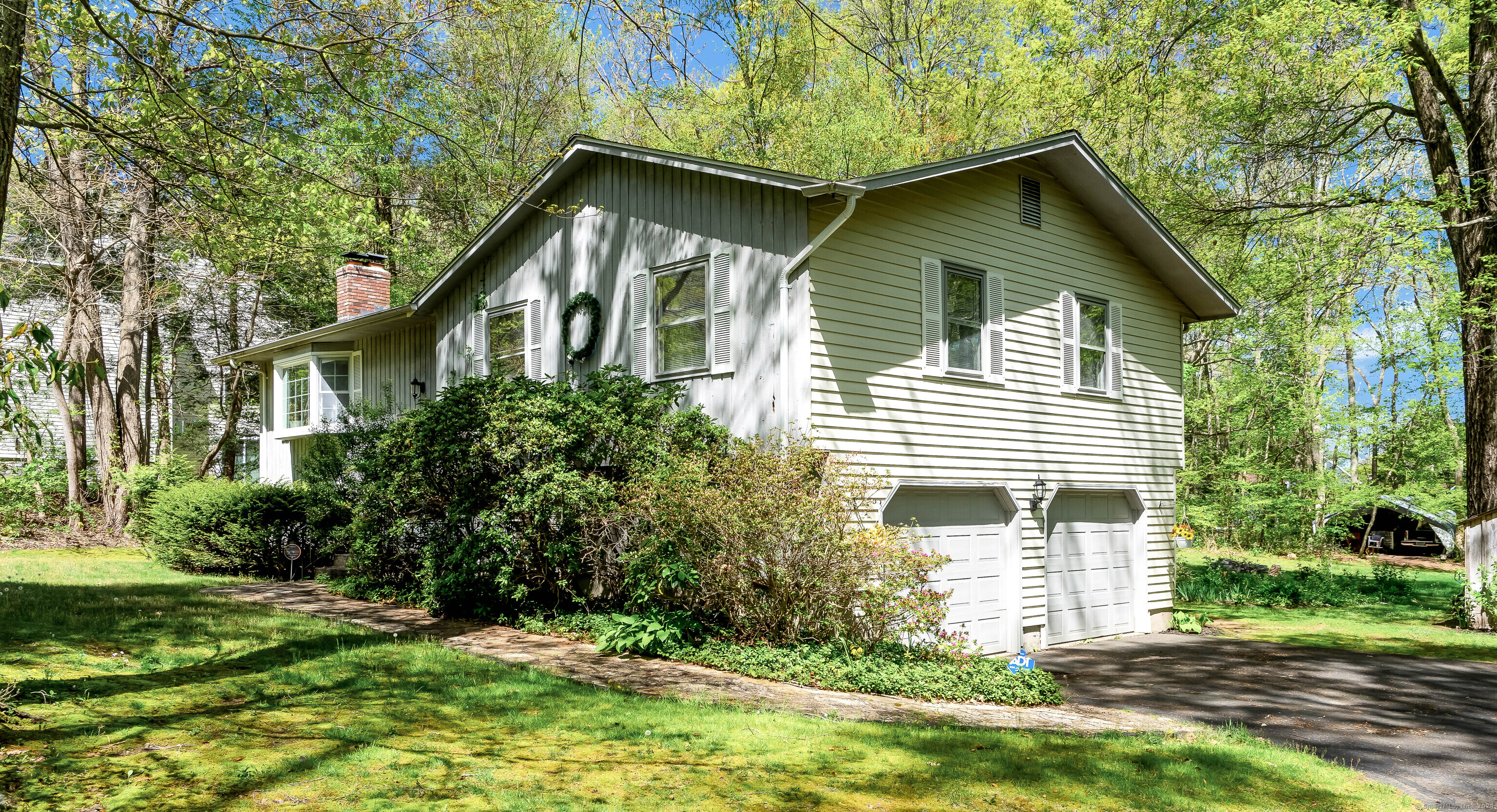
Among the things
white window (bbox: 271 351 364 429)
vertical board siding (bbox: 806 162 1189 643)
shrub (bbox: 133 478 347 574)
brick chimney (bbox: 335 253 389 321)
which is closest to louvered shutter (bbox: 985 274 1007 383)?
vertical board siding (bbox: 806 162 1189 643)

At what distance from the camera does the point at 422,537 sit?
1280cm

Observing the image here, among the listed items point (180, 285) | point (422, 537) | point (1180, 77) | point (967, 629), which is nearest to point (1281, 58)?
point (1180, 77)

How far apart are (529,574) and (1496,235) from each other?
16.1 metres

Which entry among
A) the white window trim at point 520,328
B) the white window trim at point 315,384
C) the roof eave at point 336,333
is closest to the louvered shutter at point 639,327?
the white window trim at point 520,328

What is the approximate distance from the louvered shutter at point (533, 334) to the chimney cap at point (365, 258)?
758cm

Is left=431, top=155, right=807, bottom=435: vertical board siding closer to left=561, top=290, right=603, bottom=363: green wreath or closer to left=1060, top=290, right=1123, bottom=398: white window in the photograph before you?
left=561, top=290, right=603, bottom=363: green wreath

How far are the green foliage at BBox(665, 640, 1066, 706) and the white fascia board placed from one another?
481cm

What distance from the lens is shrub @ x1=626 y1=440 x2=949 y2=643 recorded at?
940cm

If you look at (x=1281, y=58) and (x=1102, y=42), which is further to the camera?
(x=1102, y=42)

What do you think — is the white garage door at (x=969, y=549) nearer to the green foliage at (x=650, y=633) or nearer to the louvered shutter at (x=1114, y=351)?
the green foliage at (x=650, y=633)

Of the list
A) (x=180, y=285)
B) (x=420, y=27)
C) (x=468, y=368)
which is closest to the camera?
(x=420, y=27)

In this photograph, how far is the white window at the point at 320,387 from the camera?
19469 mm

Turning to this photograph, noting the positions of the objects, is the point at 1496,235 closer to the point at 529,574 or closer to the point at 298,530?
the point at 529,574

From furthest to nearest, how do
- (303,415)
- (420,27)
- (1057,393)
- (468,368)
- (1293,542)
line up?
1. (1293,542)
2. (303,415)
3. (468,368)
4. (1057,393)
5. (420,27)
